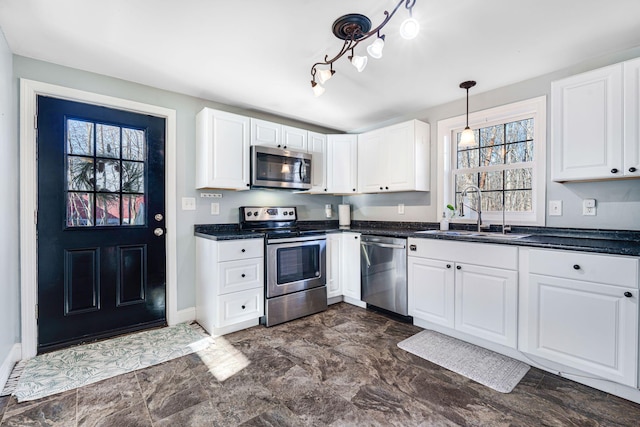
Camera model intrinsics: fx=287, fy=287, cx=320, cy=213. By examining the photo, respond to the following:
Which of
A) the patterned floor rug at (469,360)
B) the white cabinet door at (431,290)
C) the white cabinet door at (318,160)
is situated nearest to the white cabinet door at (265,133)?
the white cabinet door at (318,160)

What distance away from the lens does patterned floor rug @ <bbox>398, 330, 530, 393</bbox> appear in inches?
74.1

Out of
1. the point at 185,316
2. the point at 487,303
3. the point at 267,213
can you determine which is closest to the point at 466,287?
the point at 487,303

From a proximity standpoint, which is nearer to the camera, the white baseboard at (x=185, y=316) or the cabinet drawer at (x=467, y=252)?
the cabinet drawer at (x=467, y=252)

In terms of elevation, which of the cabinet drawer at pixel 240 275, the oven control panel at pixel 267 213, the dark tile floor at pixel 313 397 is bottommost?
the dark tile floor at pixel 313 397

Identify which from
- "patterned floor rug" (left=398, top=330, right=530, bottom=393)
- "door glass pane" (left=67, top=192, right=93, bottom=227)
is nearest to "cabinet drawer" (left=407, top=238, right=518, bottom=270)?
"patterned floor rug" (left=398, top=330, right=530, bottom=393)

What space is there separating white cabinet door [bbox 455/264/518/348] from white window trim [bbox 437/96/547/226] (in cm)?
77

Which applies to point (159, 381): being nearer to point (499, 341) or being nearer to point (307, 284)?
point (307, 284)

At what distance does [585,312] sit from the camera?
1777mm

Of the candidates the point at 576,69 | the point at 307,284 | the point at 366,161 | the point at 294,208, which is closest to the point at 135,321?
the point at 307,284

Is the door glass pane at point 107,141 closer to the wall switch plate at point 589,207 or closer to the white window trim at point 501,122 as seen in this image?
the white window trim at point 501,122

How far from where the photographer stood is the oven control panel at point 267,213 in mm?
3193

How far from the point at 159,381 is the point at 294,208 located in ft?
7.22

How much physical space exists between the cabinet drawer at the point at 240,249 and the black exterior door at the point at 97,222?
2.28 ft

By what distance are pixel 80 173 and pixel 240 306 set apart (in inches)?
68.6
